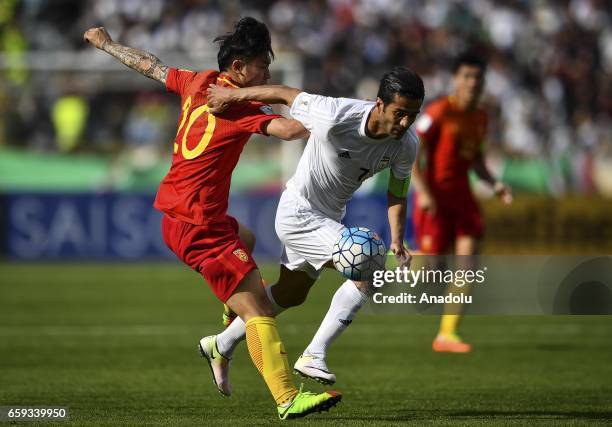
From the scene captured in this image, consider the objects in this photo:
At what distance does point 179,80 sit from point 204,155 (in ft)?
2.41

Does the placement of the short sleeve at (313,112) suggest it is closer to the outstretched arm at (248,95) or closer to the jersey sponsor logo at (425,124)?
the outstretched arm at (248,95)

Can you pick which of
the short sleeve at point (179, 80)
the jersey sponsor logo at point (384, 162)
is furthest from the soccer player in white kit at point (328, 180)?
the short sleeve at point (179, 80)

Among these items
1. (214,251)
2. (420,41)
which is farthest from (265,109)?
(420,41)

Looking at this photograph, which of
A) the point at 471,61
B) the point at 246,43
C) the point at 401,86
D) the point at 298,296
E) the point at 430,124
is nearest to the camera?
the point at 401,86

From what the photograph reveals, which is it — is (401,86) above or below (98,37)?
below

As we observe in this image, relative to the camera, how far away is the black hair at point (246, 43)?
7.18 meters

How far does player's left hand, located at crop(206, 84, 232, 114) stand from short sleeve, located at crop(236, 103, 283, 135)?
15cm

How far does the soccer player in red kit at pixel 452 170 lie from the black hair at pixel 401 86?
4425 mm

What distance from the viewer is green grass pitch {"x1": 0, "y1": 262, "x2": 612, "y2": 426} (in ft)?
24.5

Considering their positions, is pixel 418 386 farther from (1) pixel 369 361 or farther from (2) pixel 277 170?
(2) pixel 277 170

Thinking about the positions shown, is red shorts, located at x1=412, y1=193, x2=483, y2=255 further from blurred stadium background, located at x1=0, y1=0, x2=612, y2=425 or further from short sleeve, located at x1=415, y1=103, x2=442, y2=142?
blurred stadium background, located at x1=0, y1=0, x2=612, y2=425

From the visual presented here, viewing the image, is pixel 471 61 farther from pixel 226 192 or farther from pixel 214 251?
pixel 214 251

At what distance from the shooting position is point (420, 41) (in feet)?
84.4

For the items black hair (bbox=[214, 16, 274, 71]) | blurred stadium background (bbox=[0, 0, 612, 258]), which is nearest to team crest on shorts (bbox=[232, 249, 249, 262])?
black hair (bbox=[214, 16, 274, 71])
